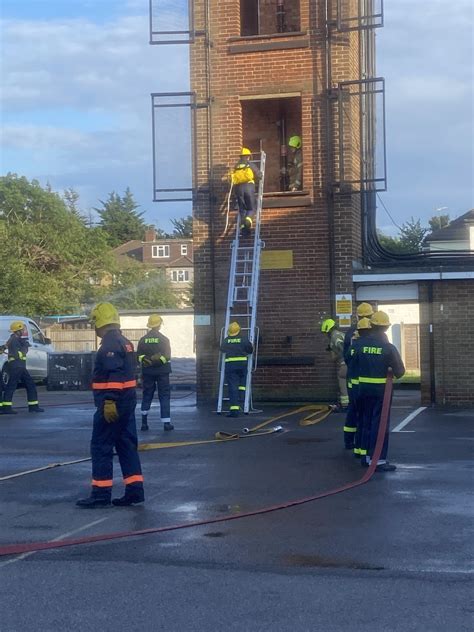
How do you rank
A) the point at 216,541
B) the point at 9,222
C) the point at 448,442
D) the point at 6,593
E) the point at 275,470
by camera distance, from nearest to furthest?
the point at 6,593 → the point at 216,541 → the point at 275,470 → the point at 448,442 → the point at 9,222

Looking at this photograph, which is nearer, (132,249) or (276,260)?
(276,260)

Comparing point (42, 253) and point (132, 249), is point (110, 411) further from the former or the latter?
point (132, 249)

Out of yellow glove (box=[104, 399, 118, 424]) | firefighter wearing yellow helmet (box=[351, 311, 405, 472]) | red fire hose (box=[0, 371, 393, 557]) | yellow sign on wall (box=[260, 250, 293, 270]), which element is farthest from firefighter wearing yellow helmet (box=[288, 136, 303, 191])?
yellow glove (box=[104, 399, 118, 424])

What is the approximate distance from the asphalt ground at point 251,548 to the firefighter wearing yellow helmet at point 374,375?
32 centimetres

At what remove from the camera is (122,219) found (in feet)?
333

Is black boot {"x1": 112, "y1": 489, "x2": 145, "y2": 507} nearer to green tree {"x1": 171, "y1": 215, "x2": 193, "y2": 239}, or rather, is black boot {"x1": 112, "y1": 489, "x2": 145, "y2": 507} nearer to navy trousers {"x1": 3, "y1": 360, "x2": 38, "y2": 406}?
navy trousers {"x1": 3, "y1": 360, "x2": 38, "y2": 406}

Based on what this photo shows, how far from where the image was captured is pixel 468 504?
9.01 metres

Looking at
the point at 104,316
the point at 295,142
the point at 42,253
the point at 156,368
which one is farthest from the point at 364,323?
the point at 42,253

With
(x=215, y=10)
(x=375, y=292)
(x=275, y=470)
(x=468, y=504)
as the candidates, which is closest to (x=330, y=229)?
(x=375, y=292)

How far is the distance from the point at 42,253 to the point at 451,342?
37338 mm

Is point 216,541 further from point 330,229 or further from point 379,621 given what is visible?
point 330,229

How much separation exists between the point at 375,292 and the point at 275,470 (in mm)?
9518

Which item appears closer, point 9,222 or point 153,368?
point 153,368

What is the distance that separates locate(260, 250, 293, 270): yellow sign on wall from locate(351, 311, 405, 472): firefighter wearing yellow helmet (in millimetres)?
8700
